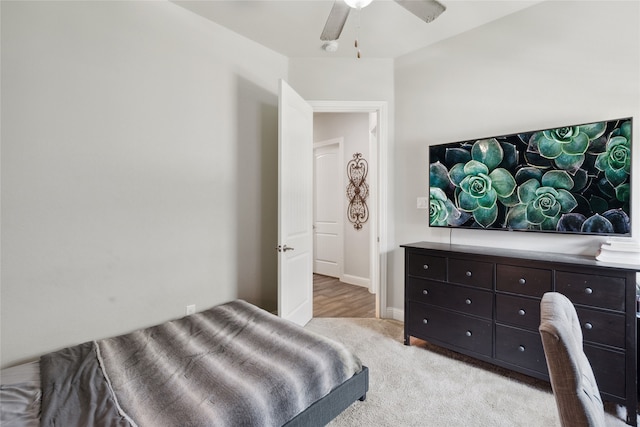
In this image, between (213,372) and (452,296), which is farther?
(452,296)

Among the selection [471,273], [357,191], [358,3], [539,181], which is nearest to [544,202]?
[539,181]

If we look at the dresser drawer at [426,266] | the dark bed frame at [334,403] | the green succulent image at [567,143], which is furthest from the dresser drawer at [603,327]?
the dark bed frame at [334,403]

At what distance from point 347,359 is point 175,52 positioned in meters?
2.59

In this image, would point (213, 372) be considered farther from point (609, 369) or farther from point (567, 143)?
point (567, 143)

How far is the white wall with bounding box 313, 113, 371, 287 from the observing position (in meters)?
4.75

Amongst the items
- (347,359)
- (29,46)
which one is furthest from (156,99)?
(347,359)

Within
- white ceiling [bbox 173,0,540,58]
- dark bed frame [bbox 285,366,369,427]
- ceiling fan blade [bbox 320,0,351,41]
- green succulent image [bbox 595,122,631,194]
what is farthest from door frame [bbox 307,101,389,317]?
green succulent image [bbox 595,122,631,194]

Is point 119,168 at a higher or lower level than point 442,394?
higher

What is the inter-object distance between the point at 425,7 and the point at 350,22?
113 cm

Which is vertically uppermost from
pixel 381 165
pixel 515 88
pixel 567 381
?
pixel 515 88

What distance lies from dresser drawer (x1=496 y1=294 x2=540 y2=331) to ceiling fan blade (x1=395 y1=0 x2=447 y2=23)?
1.91 metres

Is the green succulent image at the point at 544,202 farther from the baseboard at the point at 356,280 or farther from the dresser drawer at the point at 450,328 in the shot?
the baseboard at the point at 356,280

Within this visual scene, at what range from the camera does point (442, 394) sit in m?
2.01

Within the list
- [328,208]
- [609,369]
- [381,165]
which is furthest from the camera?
[328,208]
